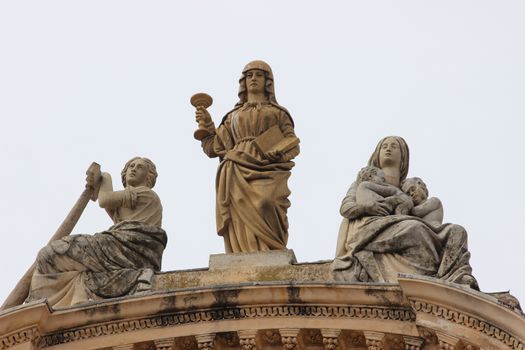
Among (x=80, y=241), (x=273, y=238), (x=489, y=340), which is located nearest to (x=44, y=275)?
(x=80, y=241)

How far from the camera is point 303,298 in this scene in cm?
2528

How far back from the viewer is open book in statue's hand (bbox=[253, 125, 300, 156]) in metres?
27.6

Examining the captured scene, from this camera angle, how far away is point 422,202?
26.7 meters

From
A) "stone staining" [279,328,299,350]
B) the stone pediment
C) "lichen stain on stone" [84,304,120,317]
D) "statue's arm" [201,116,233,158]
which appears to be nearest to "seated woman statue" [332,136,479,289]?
the stone pediment

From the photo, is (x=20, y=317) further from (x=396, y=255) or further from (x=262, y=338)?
(x=396, y=255)

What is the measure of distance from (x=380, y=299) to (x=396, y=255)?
89 cm

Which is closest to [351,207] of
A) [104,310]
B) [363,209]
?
[363,209]

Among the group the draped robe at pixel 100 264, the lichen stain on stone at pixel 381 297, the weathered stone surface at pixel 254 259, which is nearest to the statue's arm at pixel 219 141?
the draped robe at pixel 100 264

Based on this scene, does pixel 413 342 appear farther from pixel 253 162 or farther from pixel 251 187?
pixel 253 162

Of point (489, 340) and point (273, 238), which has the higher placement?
point (273, 238)

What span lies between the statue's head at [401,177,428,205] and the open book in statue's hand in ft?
5.07

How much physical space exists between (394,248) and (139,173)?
3.69m

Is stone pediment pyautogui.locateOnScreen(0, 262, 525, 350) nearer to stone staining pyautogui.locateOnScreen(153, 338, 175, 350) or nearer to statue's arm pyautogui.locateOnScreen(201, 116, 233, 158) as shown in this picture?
stone staining pyautogui.locateOnScreen(153, 338, 175, 350)

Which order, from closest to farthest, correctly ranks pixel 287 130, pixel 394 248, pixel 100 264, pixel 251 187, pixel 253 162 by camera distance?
pixel 394 248
pixel 100 264
pixel 251 187
pixel 253 162
pixel 287 130
